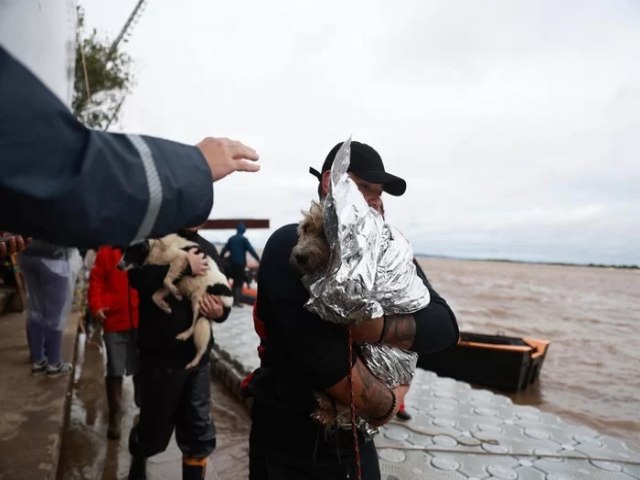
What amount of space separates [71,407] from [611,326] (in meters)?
21.4

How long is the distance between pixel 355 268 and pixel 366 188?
61 centimetres

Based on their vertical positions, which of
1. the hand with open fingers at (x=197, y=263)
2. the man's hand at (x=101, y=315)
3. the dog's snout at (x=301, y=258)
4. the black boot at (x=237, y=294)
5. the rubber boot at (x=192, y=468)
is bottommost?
the rubber boot at (x=192, y=468)

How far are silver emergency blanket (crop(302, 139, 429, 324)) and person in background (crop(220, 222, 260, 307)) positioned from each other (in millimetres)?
10504

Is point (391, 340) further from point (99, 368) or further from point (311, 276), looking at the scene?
point (99, 368)

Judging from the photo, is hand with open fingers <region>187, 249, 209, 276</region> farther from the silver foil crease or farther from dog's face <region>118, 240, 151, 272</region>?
the silver foil crease

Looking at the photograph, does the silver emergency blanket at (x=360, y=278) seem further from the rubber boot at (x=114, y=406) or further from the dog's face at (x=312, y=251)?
the rubber boot at (x=114, y=406)

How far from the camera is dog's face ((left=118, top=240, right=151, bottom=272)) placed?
11.5 feet

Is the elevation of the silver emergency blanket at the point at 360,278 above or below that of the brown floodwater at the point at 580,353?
above

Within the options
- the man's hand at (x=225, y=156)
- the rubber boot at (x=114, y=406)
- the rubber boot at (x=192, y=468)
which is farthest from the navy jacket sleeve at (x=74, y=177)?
the rubber boot at (x=114, y=406)

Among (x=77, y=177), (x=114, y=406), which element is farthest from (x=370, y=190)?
(x=114, y=406)

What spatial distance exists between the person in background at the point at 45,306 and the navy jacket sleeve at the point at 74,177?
4385 millimetres

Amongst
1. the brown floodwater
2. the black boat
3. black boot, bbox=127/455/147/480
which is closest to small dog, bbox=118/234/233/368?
black boot, bbox=127/455/147/480

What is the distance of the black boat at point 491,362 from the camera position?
29.4 feet

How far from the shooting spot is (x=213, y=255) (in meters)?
3.92
